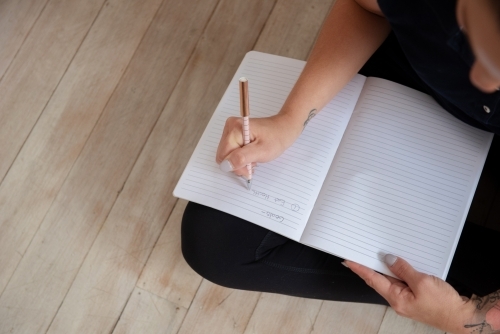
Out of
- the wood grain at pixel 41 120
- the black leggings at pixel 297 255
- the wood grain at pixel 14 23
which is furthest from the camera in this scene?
the wood grain at pixel 14 23

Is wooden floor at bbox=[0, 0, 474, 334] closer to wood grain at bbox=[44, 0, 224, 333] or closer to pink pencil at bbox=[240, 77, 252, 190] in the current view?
wood grain at bbox=[44, 0, 224, 333]

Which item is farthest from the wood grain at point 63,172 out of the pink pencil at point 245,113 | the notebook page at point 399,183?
the notebook page at point 399,183

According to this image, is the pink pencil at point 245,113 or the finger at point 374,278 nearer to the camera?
the pink pencil at point 245,113

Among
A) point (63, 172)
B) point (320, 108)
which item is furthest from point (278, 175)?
point (63, 172)

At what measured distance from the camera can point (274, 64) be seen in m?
0.96

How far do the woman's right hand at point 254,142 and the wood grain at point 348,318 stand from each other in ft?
1.59

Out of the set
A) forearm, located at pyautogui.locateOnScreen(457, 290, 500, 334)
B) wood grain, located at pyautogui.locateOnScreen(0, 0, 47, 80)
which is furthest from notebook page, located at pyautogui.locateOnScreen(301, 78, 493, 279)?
wood grain, located at pyautogui.locateOnScreen(0, 0, 47, 80)

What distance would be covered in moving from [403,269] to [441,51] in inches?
14.2

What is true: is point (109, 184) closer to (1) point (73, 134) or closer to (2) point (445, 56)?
(1) point (73, 134)

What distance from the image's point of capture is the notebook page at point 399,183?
81 cm

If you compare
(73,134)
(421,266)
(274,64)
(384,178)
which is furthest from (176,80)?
(421,266)

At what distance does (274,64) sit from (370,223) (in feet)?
1.25

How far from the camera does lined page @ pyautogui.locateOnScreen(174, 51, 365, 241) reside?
845 mm

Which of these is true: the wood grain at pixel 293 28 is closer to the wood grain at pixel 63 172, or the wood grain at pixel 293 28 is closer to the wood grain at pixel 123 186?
the wood grain at pixel 123 186
